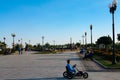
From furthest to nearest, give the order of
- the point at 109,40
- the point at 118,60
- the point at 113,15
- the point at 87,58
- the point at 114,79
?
1. the point at 109,40
2. the point at 87,58
3. the point at 118,60
4. the point at 113,15
5. the point at 114,79

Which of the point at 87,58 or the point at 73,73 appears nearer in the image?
the point at 73,73

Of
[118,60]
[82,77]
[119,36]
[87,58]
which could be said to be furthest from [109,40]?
[82,77]

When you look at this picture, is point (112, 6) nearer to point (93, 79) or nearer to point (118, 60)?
point (118, 60)

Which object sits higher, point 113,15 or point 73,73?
point 113,15

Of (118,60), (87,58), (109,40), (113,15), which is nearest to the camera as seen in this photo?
(113,15)

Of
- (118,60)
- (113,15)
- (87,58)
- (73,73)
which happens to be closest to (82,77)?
(73,73)

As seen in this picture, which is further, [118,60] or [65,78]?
[118,60]

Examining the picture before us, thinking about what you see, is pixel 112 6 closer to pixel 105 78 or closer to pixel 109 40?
pixel 105 78

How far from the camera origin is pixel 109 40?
101500 millimetres

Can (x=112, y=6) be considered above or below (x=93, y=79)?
above

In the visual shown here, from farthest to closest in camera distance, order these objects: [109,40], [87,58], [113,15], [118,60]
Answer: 1. [109,40]
2. [87,58]
3. [118,60]
4. [113,15]

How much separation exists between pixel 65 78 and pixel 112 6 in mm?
10713

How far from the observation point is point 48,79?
47.8ft

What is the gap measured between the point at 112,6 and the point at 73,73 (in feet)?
34.8
